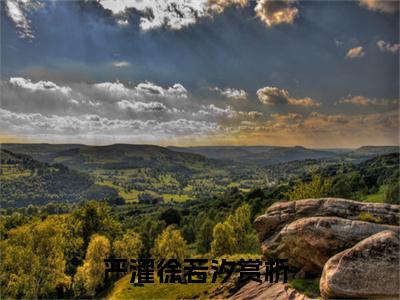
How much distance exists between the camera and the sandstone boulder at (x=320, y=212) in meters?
27.7

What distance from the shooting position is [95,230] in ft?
256

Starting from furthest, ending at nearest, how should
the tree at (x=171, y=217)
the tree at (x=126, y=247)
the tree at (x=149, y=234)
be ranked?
the tree at (x=171, y=217) → the tree at (x=149, y=234) → the tree at (x=126, y=247)

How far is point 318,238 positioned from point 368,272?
5.36 meters

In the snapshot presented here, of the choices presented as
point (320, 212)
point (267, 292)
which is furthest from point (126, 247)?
point (320, 212)

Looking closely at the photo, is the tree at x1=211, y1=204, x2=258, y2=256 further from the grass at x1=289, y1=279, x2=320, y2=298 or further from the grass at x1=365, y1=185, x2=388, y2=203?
the grass at x1=365, y1=185, x2=388, y2=203

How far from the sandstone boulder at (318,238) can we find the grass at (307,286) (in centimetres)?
144

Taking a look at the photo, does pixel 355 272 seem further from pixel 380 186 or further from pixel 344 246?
pixel 380 186

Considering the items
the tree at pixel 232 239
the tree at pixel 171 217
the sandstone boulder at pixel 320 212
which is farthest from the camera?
the tree at pixel 171 217

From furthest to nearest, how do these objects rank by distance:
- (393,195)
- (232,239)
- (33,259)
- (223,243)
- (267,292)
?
(393,195) → (223,243) → (232,239) → (33,259) → (267,292)

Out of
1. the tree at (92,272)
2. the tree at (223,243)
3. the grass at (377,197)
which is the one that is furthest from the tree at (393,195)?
the tree at (92,272)

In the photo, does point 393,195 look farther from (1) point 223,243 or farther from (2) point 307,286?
(2) point 307,286

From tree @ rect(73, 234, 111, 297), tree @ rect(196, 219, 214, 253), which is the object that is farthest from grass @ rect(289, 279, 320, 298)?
tree @ rect(196, 219, 214, 253)

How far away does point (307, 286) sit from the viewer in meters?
24.9

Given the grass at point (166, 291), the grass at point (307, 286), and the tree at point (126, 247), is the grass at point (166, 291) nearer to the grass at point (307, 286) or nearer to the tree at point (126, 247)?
the grass at point (307, 286)
